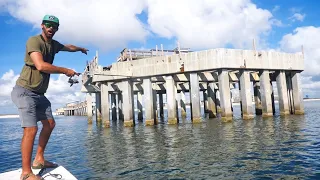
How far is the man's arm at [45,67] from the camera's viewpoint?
3.96 meters

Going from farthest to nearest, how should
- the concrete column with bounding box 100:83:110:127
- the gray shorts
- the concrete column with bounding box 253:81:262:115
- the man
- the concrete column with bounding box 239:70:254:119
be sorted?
the concrete column with bounding box 253:81:262:115 < the concrete column with bounding box 100:83:110:127 < the concrete column with bounding box 239:70:254:119 < the gray shorts < the man

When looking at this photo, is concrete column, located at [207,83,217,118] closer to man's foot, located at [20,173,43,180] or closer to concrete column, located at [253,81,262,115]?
concrete column, located at [253,81,262,115]

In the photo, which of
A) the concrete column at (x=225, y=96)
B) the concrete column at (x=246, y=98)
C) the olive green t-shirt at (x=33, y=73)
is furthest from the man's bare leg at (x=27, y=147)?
the concrete column at (x=246, y=98)

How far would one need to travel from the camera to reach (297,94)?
28016 millimetres

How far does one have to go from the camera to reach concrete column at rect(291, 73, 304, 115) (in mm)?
27875

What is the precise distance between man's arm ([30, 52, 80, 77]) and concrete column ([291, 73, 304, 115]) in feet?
94.5

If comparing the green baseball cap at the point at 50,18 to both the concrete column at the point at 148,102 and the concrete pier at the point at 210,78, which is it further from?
the concrete column at the point at 148,102

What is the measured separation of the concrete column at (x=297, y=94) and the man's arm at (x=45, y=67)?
2882 cm

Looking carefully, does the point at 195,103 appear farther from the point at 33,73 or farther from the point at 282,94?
the point at 33,73

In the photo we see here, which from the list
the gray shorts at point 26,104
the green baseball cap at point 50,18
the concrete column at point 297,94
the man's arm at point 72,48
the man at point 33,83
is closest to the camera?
the man at point 33,83

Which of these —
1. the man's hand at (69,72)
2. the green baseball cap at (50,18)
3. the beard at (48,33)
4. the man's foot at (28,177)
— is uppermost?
the green baseball cap at (50,18)

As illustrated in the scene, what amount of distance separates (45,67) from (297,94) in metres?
29.2

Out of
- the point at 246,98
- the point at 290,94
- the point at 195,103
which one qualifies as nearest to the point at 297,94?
the point at 290,94

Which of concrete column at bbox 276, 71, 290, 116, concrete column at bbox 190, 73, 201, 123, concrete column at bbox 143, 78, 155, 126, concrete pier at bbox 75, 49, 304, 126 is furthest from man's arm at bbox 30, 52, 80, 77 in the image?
concrete column at bbox 276, 71, 290, 116
